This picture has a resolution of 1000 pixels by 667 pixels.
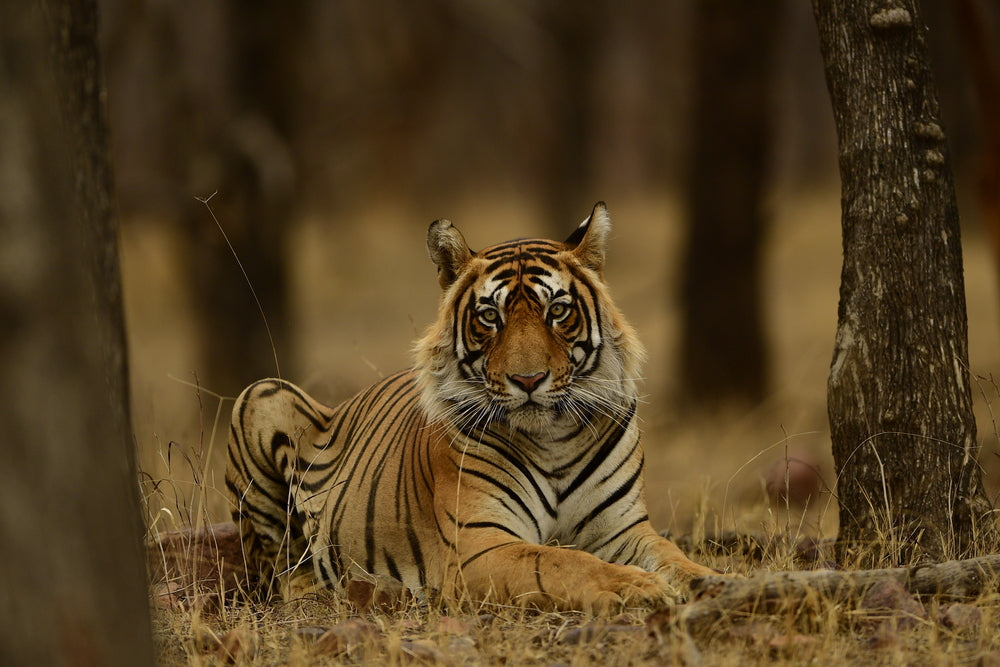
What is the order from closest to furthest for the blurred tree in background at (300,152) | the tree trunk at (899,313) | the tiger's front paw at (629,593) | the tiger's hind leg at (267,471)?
1. the tiger's front paw at (629,593)
2. the tree trunk at (899,313)
3. the tiger's hind leg at (267,471)
4. the blurred tree in background at (300,152)

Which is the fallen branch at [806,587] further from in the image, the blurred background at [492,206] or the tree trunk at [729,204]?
the tree trunk at [729,204]

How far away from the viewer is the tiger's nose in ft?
13.1

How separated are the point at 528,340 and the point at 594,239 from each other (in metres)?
0.59

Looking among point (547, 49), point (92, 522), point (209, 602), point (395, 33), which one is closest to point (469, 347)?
point (209, 602)

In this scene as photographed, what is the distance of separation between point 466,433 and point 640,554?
77 cm

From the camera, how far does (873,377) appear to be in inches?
166

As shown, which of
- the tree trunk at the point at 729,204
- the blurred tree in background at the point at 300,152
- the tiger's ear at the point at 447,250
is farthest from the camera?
the tree trunk at the point at 729,204

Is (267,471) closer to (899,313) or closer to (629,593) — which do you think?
(629,593)

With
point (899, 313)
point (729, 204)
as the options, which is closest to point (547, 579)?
point (899, 313)

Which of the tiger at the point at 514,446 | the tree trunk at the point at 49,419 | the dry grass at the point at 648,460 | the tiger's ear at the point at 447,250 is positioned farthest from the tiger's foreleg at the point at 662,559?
the tree trunk at the point at 49,419

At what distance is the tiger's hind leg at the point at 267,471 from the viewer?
16.9ft

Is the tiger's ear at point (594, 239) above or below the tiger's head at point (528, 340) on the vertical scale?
above

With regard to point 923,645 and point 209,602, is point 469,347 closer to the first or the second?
point 209,602

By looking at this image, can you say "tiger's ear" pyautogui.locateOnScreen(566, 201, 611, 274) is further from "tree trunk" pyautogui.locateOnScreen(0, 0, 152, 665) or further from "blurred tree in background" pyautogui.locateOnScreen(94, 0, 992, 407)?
"blurred tree in background" pyautogui.locateOnScreen(94, 0, 992, 407)
